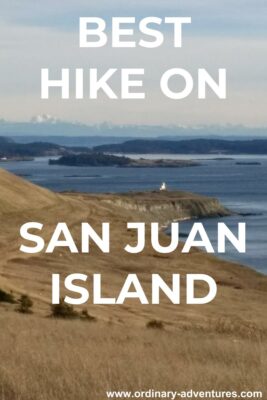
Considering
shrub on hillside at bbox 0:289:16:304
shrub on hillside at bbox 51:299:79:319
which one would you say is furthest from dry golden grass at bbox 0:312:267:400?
shrub on hillside at bbox 0:289:16:304

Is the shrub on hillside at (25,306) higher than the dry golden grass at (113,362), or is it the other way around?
the dry golden grass at (113,362)

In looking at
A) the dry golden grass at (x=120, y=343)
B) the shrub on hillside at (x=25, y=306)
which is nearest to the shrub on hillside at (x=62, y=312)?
the dry golden grass at (x=120, y=343)

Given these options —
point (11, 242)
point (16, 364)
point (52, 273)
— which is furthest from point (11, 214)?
point (16, 364)

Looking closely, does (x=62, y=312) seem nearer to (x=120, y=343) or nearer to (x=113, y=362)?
(x=120, y=343)

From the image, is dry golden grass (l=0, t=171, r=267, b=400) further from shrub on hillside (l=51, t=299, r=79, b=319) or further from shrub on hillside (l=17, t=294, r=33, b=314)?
shrub on hillside (l=51, t=299, r=79, b=319)

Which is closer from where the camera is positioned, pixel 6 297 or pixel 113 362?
pixel 113 362

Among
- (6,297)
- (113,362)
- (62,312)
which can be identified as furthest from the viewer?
(6,297)

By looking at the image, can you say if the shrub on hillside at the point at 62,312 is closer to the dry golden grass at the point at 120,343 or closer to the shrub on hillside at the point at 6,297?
the dry golden grass at the point at 120,343

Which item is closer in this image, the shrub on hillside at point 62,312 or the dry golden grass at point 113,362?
the dry golden grass at point 113,362

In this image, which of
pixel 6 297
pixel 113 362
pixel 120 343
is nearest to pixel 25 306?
pixel 6 297
